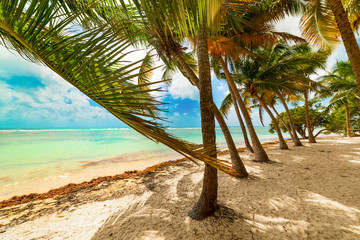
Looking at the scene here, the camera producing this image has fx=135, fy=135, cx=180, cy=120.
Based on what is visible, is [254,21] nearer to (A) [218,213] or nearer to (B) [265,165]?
(B) [265,165]

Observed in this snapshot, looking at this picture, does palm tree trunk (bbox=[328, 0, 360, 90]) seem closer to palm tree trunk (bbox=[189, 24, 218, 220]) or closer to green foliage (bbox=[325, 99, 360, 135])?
palm tree trunk (bbox=[189, 24, 218, 220])

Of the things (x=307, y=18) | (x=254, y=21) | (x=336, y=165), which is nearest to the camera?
(x=307, y=18)

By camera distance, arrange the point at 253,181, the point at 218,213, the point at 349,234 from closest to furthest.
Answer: the point at 349,234, the point at 218,213, the point at 253,181

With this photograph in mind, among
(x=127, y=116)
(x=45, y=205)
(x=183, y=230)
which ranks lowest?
(x=45, y=205)

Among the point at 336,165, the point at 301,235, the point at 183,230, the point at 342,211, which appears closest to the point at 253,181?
the point at 342,211

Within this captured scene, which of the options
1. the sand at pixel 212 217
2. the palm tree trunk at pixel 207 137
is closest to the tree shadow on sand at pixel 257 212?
the sand at pixel 212 217

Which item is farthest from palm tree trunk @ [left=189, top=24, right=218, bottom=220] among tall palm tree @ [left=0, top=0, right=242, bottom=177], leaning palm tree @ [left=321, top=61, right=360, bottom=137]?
leaning palm tree @ [left=321, top=61, right=360, bottom=137]

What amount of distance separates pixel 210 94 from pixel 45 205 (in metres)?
4.40

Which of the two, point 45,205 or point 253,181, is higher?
point 253,181

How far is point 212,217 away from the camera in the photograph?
7.18 ft

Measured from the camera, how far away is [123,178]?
15.1 ft

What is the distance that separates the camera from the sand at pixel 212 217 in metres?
1.92

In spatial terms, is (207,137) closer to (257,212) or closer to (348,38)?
(257,212)

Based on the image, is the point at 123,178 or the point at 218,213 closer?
the point at 218,213
